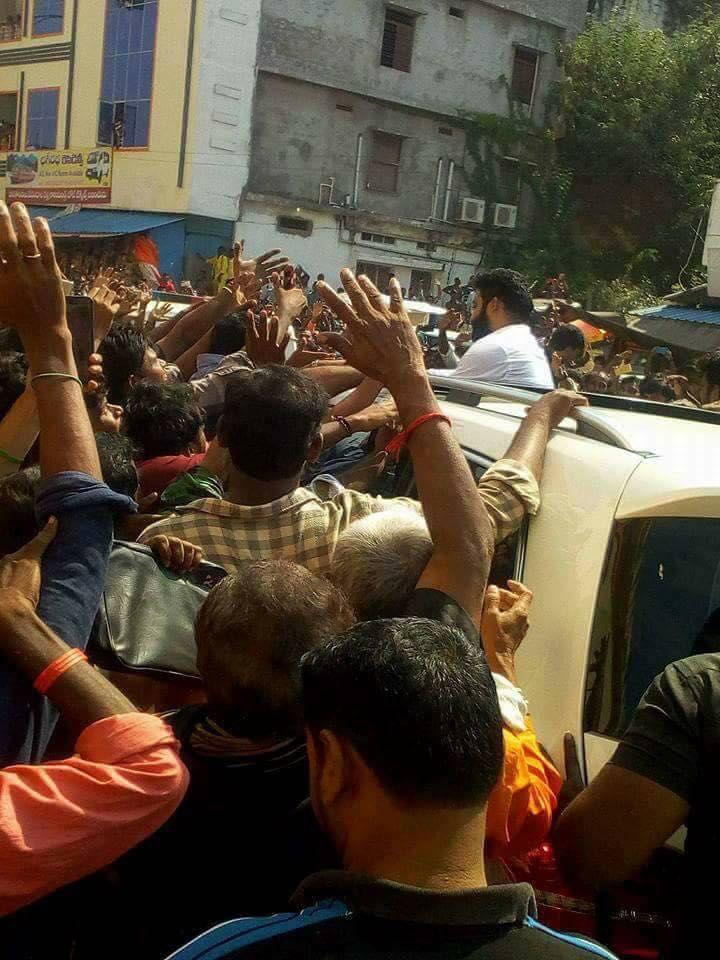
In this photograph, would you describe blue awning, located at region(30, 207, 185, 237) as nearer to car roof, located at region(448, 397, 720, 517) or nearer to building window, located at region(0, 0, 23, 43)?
building window, located at region(0, 0, 23, 43)

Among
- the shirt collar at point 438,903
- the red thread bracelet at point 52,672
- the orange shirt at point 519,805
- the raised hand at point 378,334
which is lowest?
the orange shirt at point 519,805

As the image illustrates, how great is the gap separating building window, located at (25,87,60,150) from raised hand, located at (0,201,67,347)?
97.1 ft

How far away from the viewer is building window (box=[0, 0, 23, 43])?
99.3 feet

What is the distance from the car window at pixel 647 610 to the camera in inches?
88.0

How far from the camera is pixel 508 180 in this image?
101 feet

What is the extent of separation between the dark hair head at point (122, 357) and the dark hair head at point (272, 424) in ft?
5.69

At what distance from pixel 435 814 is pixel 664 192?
30616mm

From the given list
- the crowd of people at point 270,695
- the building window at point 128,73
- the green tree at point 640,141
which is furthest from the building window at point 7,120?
the crowd of people at point 270,695

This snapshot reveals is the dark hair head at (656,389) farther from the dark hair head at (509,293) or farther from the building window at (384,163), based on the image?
the building window at (384,163)

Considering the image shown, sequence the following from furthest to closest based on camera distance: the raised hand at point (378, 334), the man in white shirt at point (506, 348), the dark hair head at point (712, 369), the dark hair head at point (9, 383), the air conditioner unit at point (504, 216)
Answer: the air conditioner unit at point (504, 216), the dark hair head at point (712, 369), the man in white shirt at point (506, 348), the dark hair head at point (9, 383), the raised hand at point (378, 334)

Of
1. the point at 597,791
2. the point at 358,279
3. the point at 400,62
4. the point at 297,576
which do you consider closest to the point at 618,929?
the point at 597,791

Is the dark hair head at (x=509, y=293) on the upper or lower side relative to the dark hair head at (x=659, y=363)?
upper

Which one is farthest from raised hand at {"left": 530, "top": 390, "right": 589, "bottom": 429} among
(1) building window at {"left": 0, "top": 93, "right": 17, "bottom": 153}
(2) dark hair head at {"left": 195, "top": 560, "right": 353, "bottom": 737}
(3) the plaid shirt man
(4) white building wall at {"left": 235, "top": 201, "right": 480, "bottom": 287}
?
(1) building window at {"left": 0, "top": 93, "right": 17, "bottom": 153}

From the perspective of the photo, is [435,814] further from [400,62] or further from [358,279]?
[400,62]
